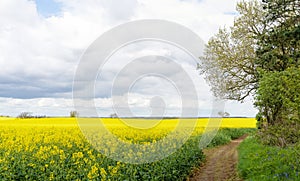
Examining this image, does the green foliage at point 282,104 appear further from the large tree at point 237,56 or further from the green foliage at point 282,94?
the large tree at point 237,56

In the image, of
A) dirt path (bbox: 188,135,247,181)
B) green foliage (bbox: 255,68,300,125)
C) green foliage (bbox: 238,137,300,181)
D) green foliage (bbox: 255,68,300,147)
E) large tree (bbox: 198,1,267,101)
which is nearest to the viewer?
green foliage (bbox: 238,137,300,181)

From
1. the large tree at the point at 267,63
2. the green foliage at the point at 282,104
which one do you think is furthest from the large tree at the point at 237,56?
the green foliage at the point at 282,104

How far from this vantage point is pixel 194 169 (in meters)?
14.2

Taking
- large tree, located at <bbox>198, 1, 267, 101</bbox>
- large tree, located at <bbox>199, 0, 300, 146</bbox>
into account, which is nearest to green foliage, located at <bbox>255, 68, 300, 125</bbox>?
large tree, located at <bbox>199, 0, 300, 146</bbox>

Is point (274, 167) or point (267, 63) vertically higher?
point (267, 63)

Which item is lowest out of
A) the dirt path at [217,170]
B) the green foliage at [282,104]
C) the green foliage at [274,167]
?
the dirt path at [217,170]

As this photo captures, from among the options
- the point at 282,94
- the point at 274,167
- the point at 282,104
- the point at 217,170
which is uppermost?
the point at 282,94

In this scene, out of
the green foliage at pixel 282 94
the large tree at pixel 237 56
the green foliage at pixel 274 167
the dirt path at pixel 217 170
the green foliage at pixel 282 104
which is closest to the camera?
the green foliage at pixel 274 167

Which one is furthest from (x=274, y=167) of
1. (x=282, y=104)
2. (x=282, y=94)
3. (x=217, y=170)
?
(x=217, y=170)

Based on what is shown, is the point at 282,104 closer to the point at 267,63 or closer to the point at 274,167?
the point at 274,167

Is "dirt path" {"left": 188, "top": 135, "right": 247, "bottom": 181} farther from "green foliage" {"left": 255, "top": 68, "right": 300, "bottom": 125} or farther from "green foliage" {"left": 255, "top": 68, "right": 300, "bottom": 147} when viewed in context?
"green foliage" {"left": 255, "top": 68, "right": 300, "bottom": 125}

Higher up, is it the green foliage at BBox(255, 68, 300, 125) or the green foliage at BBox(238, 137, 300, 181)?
the green foliage at BBox(255, 68, 300, 125)

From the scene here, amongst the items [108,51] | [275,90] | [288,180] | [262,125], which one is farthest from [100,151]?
[262,125]

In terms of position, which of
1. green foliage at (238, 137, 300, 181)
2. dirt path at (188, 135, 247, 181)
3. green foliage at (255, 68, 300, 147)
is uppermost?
green foliage at (255, 68, 300, 147)
